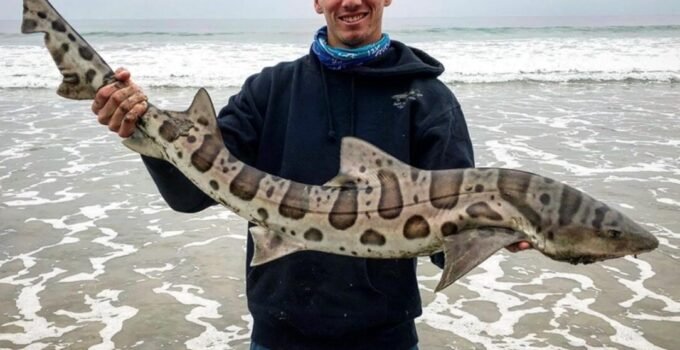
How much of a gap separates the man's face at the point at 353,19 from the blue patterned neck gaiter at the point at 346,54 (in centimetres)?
5

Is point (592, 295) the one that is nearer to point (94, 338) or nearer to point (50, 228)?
point (94, 338)

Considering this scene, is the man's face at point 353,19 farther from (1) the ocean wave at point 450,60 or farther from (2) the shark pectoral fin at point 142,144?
(1) the ocean wave at point 450,60

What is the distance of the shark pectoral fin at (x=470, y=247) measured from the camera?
241 centimetres

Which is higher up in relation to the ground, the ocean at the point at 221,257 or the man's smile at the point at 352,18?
the man's smile at the point at 352,18

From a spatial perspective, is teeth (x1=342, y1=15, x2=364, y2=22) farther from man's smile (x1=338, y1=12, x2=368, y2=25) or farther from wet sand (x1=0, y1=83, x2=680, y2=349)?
wet sand (x1=0, y1=83, x2=680, y2=349)

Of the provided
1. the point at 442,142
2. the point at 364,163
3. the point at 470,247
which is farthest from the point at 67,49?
the point at 470,247

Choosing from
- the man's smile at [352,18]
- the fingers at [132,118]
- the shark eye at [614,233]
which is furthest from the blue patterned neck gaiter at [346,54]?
the shark eye at [614,233]

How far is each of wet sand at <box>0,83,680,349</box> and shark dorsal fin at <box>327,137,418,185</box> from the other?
9.29ft

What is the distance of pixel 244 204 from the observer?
2.86 meters

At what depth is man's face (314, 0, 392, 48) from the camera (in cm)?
308

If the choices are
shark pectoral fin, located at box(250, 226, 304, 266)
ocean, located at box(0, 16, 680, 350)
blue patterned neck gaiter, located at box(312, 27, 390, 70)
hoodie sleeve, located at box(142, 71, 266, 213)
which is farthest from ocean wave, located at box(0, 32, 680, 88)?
shark pectoral fin, located at box(250, 226, 304, 266)

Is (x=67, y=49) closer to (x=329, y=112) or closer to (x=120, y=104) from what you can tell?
(x=120, y=104)

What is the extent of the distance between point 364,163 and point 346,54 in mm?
656

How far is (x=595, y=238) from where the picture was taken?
8.30 ft
